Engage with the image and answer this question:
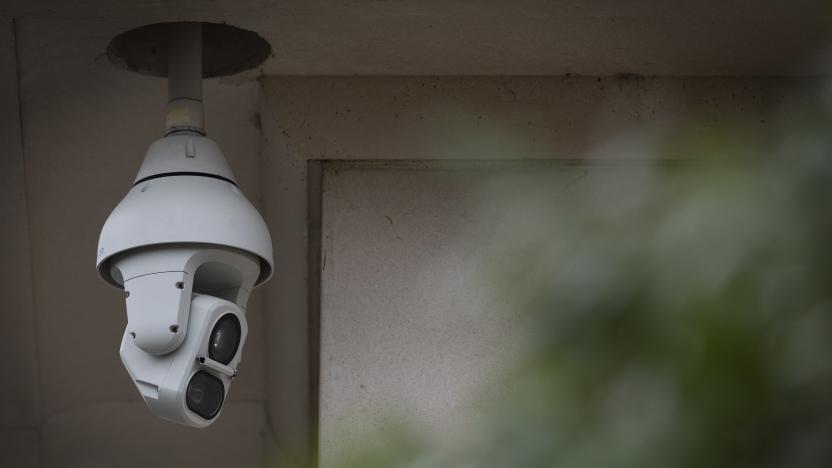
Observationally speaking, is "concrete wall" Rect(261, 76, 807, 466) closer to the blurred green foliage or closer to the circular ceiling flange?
the circular ceiling flange

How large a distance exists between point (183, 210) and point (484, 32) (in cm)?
73

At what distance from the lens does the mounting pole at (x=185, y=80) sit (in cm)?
207

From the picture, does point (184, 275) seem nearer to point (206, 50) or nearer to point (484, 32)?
point (206, 50)

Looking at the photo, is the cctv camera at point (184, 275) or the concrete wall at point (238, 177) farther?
the concrete wall at point (238, 177)

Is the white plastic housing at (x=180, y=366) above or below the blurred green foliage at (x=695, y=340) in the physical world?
above

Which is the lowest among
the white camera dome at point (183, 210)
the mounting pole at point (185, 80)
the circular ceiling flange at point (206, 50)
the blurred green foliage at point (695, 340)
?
the blurred green foliage at point (695, 340)

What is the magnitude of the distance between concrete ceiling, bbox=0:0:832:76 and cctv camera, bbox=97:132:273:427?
334 millimetres

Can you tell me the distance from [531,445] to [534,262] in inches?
4.1

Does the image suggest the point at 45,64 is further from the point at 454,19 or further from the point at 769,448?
the point at 769,448

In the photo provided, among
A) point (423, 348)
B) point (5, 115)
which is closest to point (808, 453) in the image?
point (423, 348)

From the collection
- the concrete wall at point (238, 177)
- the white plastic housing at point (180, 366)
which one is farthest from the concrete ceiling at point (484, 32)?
the white plastic housing at point (180, 366)

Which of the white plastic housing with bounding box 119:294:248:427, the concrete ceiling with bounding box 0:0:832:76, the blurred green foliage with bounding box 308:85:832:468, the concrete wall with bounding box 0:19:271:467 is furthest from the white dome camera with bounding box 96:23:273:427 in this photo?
the blurred green foliage with bounding box 308:85:832:468

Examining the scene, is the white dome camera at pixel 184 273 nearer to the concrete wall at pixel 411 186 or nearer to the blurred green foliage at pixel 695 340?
the concrete wall at pixel 411 186

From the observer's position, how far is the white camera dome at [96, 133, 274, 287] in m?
1.83
